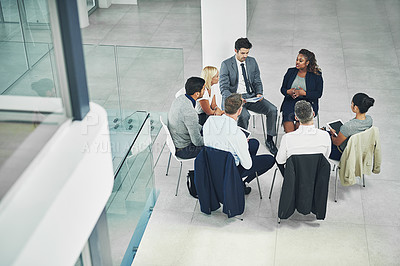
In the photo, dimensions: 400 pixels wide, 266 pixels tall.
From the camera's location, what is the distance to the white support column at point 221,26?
19.1 ft

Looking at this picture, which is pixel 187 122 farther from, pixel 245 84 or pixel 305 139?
pixel 245 84

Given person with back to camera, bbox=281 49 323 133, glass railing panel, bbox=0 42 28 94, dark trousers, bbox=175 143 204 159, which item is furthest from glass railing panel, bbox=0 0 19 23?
person with back to camera, bbox=281 49 323 133

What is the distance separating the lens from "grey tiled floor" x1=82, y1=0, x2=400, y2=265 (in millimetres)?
4496

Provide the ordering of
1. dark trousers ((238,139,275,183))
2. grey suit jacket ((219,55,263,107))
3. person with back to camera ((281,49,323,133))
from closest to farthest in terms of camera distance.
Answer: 1. dark trousers ((238,139,275,183))
2. person with back to camera ((281,49,323,133))
3. grey suit jacket ((219,55,263,107))

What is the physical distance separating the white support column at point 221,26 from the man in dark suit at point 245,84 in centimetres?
36

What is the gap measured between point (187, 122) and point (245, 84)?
1259 millimetres

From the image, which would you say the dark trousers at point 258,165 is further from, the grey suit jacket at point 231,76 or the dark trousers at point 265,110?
the grey suit jacket at point 231,76

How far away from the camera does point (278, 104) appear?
6742mm

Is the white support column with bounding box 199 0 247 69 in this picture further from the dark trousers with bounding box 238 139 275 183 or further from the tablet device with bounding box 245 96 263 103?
the dark trousers with bounding box 238 139 275 183

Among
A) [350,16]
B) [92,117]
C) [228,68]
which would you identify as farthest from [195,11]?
[92,117]

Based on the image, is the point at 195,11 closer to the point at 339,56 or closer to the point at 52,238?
the point at 339,56

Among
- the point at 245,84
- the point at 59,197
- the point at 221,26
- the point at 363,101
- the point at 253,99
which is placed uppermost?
the point at 59,197

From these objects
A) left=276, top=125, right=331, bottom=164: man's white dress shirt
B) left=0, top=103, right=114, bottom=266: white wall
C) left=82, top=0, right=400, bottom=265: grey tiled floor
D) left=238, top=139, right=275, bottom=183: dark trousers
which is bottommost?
left=82, top=0, right=400, bottom=265: grey tiled floor

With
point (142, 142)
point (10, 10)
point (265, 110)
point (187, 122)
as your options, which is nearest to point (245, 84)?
point (265, 110)
